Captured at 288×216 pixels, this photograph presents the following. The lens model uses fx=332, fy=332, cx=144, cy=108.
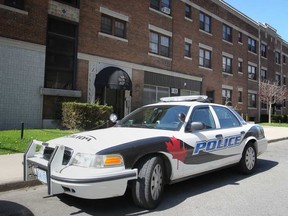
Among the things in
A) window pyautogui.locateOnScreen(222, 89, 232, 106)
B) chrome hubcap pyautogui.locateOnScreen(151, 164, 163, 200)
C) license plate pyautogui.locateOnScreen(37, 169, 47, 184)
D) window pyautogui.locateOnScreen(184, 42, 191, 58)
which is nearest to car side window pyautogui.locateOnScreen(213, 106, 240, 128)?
chrome hubcap pyautogui.locateOnScreen(151, 164, 163, 200)

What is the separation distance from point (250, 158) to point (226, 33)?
77.4 ft

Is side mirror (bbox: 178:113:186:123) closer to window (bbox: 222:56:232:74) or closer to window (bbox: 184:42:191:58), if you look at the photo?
window (bbox: 184:42:191:58)

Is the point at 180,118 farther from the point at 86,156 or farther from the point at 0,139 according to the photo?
the point at 0,139

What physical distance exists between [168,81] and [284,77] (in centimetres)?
2555

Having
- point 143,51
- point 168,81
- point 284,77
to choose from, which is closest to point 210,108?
point 143,51

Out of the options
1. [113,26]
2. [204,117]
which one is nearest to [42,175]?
[204,117]

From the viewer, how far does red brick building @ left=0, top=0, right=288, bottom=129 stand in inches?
560

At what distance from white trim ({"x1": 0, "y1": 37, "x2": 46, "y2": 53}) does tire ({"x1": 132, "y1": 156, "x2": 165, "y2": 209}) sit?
1098 centimetres

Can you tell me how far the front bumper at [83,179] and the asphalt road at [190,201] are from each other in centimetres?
49

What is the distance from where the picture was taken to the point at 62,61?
15.9 meters

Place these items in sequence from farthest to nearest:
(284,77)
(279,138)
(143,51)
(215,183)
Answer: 1. (284,77)
2. (143,51)
3. (279,138)
4. (215,183)

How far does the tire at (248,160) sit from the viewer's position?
24.1ft

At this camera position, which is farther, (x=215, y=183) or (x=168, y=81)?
(x=168, y=81)

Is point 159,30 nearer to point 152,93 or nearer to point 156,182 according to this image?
point 152,93
